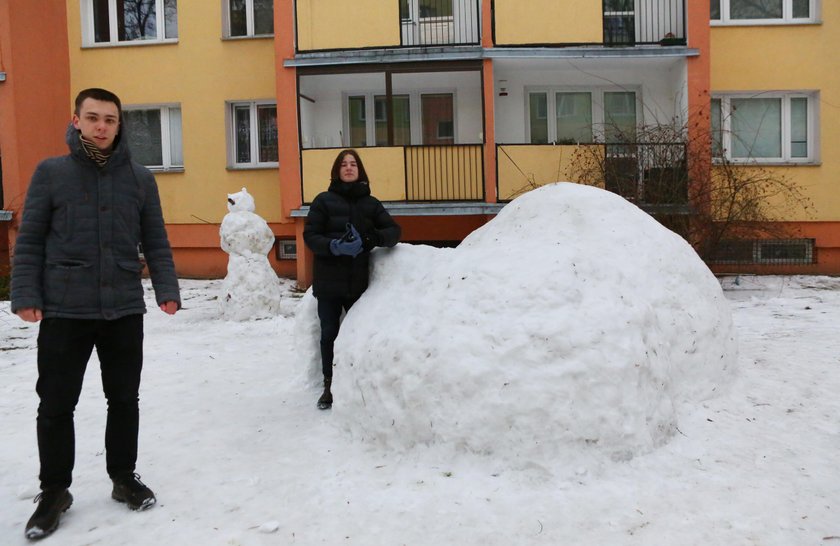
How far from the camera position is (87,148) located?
2963 millimetres

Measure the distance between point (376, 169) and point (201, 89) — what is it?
4440 millimetres

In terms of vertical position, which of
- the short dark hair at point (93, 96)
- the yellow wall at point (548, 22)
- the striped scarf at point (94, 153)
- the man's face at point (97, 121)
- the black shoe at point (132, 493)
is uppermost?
the yellow wall at point (548, 22)

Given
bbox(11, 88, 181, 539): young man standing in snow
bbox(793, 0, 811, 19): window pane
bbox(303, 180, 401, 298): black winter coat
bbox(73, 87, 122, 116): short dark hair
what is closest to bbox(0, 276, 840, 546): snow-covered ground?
bbox(11, 88, 181, 539): young man standing in snow

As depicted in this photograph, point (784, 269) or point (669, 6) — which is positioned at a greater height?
point (669, 6)

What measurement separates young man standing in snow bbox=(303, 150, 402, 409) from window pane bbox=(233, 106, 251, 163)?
382 inches

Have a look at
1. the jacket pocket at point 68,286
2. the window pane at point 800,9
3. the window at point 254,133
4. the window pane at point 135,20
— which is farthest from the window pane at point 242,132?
the jacket pocket at point 68,286

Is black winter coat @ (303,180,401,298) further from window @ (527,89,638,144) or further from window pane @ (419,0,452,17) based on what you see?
window pane @ (419,0,452,17)

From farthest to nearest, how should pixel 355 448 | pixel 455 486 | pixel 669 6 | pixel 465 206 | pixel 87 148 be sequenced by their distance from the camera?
pixel 669 6, pixel 465 206, pixel 355 448, pixel 455 486, pixel 87 148

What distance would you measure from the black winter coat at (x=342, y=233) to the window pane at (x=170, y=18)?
1114 centimetres

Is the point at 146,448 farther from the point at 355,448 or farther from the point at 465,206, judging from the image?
the point at 465,206

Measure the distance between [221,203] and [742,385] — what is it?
1090 centimetres

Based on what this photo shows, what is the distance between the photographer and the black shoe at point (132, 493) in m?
3.08

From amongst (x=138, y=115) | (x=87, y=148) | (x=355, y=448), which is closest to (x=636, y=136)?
(x=355, y=448)

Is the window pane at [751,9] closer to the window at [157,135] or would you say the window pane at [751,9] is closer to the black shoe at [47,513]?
the window at [157,135]
